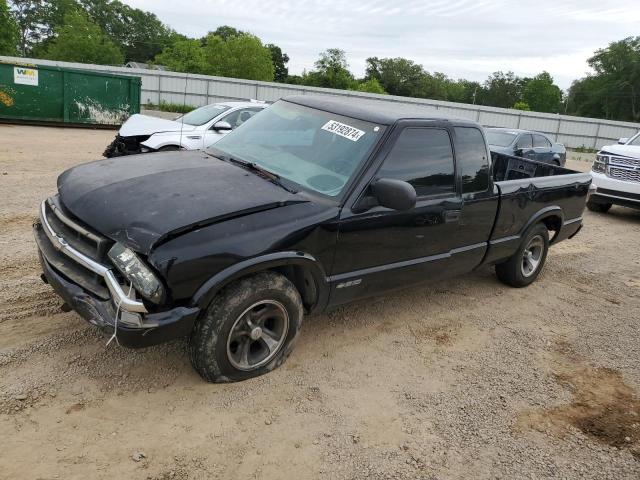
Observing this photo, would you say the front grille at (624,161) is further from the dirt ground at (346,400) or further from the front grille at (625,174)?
the dirt ground at (346,400)

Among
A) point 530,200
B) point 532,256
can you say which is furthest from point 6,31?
point 530,200

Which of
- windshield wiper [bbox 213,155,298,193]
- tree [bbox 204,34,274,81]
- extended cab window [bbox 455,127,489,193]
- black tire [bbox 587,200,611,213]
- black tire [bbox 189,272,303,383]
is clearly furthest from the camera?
tree [bbox 204,34,274,81]

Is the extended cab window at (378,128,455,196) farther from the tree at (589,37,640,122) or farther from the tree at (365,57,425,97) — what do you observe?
the tree at (365,57,425,97)

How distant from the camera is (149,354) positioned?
3.61 m

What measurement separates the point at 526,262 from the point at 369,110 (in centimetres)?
296

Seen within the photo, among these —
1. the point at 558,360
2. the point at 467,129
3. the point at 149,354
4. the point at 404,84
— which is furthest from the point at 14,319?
the point at 404,84

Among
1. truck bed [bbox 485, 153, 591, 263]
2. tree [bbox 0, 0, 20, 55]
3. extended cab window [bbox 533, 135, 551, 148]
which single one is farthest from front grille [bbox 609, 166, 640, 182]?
tree [bbox 0, 0, 20, 55]

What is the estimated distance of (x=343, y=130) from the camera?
397 centimetres

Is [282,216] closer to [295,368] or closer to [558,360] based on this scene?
[295,368]

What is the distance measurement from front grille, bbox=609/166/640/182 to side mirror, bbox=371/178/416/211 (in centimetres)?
865

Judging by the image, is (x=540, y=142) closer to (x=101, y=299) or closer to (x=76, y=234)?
(x=76, y=234)

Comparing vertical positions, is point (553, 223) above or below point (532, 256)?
above

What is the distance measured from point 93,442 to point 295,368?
142 centimetres

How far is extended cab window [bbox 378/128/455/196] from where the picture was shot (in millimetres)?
3914
